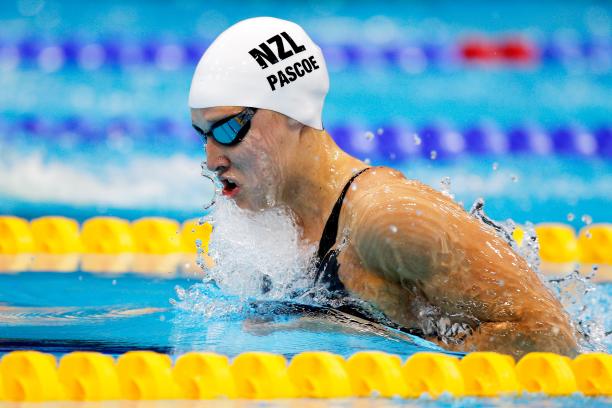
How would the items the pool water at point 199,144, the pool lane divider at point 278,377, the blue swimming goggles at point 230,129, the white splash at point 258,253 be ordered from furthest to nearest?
the pool water at point 199,144, the white splash at point 258,253, the blue swimming goggles at point 230,129, the pool lane divider at point 278,377

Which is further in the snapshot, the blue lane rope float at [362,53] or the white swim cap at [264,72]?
the blue lane rope float at [362,53]

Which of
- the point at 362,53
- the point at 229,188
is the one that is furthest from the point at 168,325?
the point at 362,53

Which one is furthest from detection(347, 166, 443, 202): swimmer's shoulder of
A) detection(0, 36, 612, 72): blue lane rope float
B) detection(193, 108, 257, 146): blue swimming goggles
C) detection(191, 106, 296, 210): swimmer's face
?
detection(0, 36, 612, 72): blue lane rope float

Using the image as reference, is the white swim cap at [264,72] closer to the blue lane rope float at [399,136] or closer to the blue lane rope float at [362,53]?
the blue lane rope float at [399,136]

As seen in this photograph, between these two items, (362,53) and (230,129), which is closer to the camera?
(230,129)

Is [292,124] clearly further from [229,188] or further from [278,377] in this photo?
[278,377]

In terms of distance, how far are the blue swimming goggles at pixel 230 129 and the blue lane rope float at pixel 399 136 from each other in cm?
360

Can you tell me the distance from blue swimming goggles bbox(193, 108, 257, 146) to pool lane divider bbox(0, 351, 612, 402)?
0.57m

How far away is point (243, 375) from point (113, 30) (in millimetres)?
7374

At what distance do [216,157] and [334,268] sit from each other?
41 centimetres

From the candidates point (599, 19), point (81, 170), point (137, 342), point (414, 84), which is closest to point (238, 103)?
point (137, 342)

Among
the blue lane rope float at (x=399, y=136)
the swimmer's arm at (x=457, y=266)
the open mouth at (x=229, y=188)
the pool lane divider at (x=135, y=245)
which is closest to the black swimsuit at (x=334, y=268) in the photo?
the swimmer's arm at (x=457, y=266)

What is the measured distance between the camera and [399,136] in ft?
20.9

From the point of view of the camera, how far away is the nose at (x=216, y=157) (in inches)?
101
